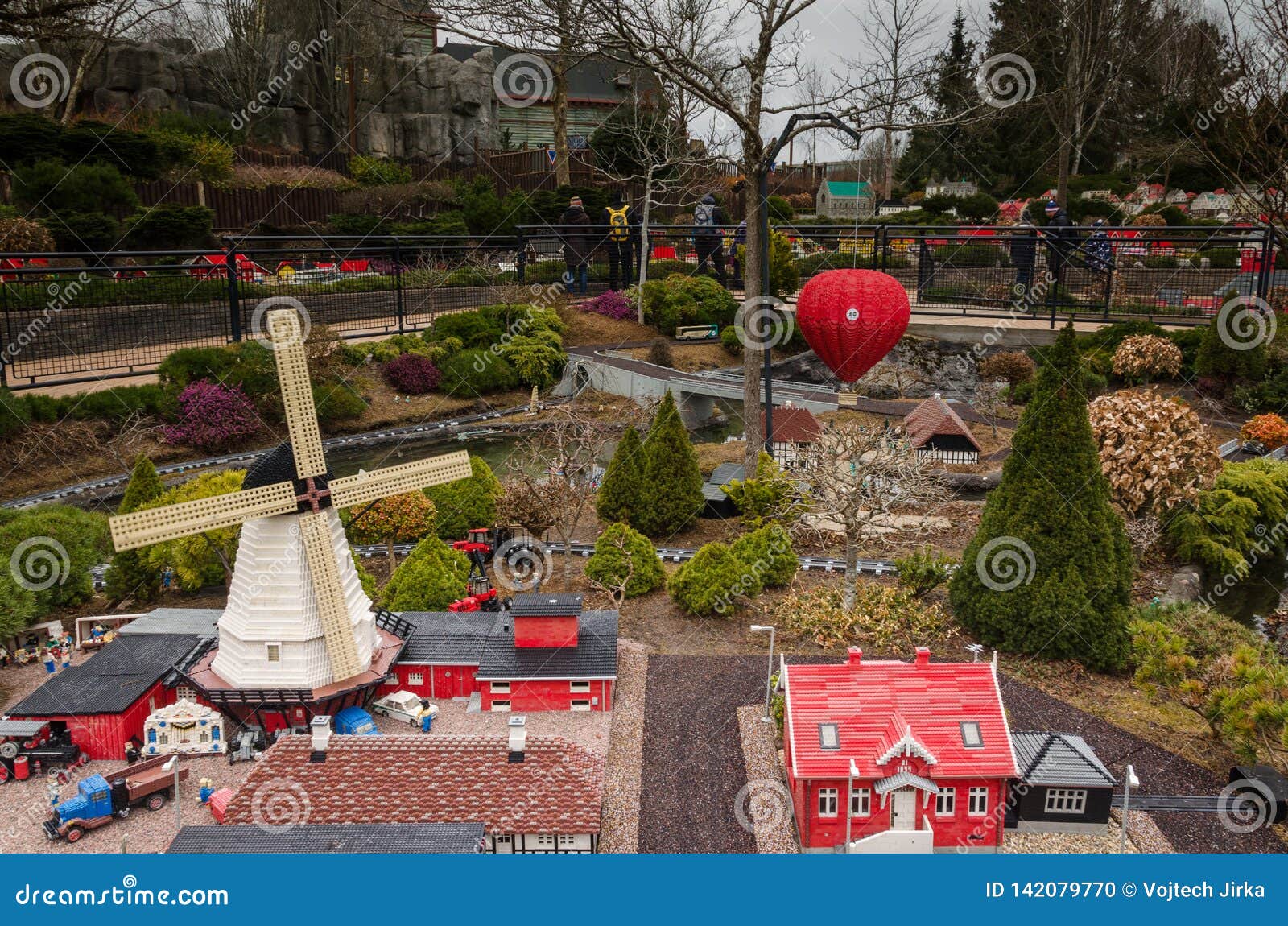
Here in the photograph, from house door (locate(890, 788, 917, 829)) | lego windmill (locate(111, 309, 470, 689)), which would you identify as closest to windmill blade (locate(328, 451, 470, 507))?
lego windmill (locate(111, 309, 470, 689))

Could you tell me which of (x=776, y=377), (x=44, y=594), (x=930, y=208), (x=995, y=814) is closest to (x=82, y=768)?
(x=44, y=594)

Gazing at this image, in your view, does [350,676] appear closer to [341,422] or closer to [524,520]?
[524,520]

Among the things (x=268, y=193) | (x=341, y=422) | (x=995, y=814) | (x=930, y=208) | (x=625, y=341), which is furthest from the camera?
(x=930, y=208)

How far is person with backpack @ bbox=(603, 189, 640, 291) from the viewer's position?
40000mm

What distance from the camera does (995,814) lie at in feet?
38.3

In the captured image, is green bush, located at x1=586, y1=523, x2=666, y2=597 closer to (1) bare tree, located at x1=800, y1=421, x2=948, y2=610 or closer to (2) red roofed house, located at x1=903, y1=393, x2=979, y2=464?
(1) bare tree, located at x1=800, y1=421, x2=948, y2=610

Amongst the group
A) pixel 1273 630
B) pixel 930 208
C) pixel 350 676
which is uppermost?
pixel 930 208

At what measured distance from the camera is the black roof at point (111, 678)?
1331 centimetres

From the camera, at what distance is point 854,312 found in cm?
1648

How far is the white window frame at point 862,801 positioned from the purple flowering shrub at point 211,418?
2134 centimetres

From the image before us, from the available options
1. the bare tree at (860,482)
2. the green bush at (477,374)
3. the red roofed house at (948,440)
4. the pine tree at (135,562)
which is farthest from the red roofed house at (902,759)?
the green bush at (477,374)

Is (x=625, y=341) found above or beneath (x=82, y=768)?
above

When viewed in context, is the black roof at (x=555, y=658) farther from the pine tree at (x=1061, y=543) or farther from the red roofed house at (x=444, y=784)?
the pine tree at (x=1061, y=543)

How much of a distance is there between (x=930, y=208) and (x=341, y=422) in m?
34.1
